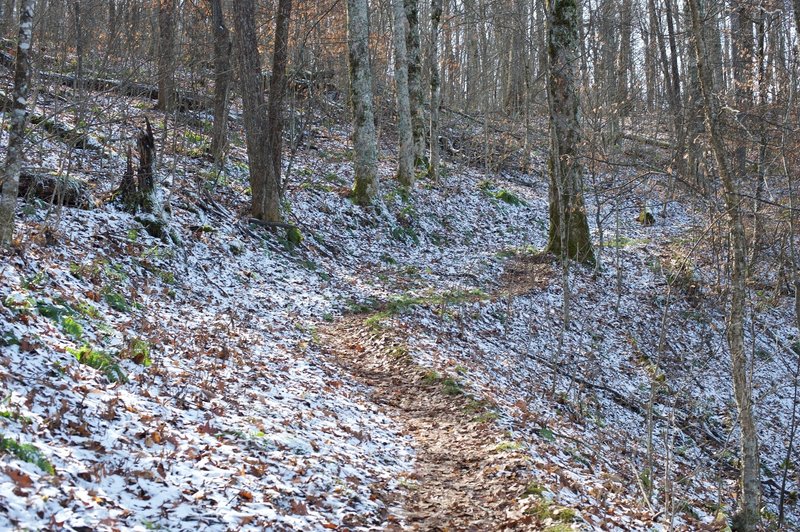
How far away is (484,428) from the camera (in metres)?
7.27

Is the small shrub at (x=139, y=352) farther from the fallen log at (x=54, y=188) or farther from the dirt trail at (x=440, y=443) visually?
the fallen log at (x=54, y=188)

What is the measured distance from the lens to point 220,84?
14758 millimetres

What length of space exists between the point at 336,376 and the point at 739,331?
17.0 feet

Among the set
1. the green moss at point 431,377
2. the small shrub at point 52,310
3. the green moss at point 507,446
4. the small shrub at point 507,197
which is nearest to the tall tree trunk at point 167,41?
the small shrub at point 52,310

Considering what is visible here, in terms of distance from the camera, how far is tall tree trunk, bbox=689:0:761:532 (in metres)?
7.21

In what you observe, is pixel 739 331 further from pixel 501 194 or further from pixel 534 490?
pixel 501 194

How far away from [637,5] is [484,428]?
34.6m

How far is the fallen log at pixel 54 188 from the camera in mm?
8930

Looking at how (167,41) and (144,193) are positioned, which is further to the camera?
(167,41)

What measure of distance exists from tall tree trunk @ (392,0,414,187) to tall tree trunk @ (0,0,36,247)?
39.6 feet

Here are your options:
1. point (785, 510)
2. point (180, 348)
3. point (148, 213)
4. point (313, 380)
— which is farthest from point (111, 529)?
point (785, 510)

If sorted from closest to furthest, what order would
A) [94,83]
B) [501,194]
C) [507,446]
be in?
1. [507,446]
2. [94,83]
3. [501,194]

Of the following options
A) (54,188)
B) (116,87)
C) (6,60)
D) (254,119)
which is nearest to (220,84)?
(116,87)

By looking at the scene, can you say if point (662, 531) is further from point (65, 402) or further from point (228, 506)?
point (65, 402)
